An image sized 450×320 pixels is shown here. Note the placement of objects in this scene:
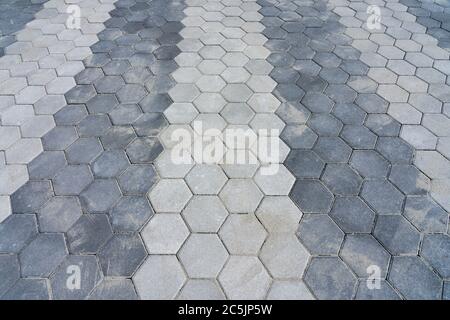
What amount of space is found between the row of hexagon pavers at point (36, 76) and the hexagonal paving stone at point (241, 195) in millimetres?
2014

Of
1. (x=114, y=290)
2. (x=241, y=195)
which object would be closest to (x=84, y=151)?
(x=114, y=290)

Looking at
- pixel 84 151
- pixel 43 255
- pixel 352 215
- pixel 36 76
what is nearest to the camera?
pixel 43 255

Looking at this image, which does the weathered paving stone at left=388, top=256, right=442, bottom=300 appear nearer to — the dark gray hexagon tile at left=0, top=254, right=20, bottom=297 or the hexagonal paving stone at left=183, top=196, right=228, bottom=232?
the hexagonal paving stone at left=183, top=196, right=228, bottom=232

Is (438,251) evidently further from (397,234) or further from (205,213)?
(205,213)

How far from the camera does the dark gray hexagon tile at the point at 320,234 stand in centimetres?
280

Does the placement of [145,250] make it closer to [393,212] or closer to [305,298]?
[305,298]

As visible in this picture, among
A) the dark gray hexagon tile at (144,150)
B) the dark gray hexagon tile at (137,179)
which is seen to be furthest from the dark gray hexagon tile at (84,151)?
the dark gray hexagon tile at (137,179)

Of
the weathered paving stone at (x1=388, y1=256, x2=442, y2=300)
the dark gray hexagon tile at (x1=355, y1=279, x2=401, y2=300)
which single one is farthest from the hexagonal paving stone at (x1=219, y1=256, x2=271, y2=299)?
the weathered paving stone at (x1=388, y1=256, x2=442, y2=300)

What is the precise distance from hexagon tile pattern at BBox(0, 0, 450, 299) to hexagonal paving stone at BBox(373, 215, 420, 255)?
0.01 metres

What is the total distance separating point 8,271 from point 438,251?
351 cm

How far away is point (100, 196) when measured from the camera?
3168mm


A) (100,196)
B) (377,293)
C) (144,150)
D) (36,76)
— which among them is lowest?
(377,293)

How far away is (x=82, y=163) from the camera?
136 inches
